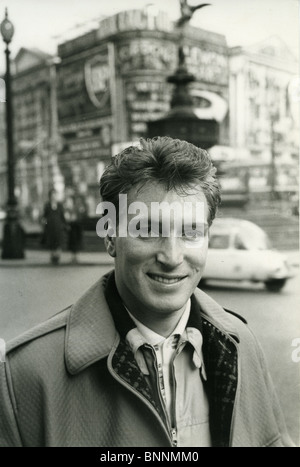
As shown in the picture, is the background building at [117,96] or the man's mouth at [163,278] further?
the background building at [117,96]

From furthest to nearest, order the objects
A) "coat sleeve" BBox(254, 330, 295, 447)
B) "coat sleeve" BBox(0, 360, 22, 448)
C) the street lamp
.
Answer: the street lamp, "coat sleeve" BBox(254, 330, 295, 447), "coat sleeve" BBox(0, 360, 22, 448)

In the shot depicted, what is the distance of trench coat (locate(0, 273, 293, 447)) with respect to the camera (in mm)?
1410

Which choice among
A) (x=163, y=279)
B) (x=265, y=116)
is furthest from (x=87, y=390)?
(x=265, y=116)

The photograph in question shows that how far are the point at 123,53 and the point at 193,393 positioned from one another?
4.37 ft

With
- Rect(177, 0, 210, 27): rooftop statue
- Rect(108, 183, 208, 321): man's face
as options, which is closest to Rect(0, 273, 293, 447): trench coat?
Rect(108, 183, 208, 321): man's face

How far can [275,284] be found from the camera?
6.96 feet

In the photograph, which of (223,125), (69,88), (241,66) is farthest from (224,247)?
(69,88)

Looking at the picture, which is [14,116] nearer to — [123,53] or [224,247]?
[123,53]

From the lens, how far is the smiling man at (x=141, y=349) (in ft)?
4.64

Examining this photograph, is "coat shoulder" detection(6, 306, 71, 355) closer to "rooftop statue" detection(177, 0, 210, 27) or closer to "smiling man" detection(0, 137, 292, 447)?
"smiling man" detection(0, 137, 292, 447)

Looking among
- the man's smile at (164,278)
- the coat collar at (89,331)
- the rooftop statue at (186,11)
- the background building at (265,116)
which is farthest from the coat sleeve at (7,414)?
the rooftop statue at (186,11)

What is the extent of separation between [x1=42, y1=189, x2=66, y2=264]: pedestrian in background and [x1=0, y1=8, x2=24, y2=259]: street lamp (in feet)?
0.33

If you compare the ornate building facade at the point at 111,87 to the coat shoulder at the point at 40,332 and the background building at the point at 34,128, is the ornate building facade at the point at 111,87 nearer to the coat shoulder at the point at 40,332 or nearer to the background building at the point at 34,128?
the background building at the point at 34,128

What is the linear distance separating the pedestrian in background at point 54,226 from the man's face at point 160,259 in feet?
1.82
